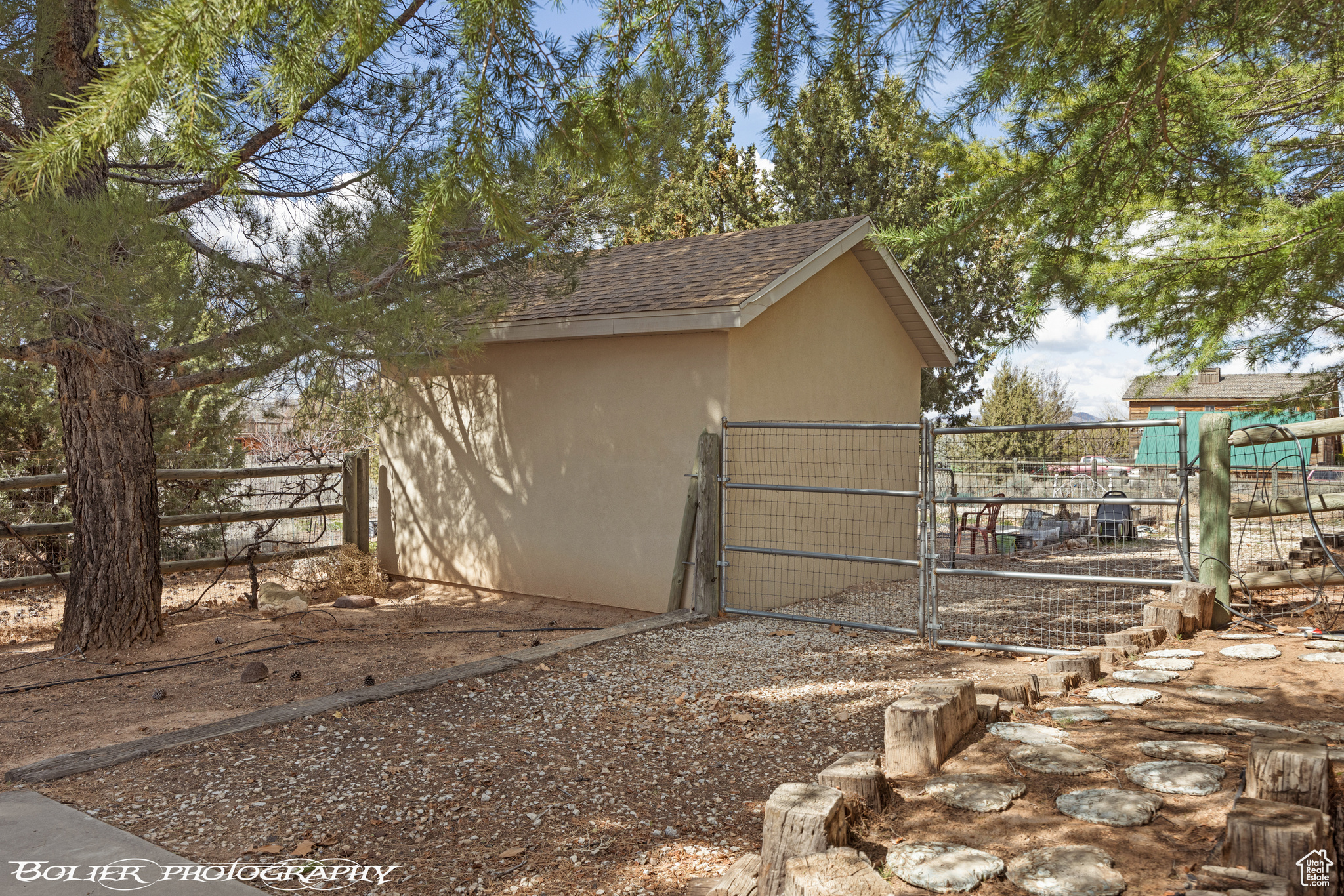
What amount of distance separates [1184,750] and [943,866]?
1333mm

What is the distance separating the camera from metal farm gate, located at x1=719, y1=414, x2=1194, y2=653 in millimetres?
6434

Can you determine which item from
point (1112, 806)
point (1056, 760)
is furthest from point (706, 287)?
point (1112, 806)

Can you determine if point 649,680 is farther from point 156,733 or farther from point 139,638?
point 139,638

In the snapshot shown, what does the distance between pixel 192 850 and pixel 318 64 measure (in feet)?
9.25

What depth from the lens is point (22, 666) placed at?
639 cm

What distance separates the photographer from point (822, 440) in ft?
30.3

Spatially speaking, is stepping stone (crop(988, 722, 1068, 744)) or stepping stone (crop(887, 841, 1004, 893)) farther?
stepping stone (crop(988, 722, 1068, 744))

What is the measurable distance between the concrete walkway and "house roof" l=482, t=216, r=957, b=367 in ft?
18.0

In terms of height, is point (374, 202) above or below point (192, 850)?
above

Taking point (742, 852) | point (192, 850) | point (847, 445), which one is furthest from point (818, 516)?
point (192, 850)

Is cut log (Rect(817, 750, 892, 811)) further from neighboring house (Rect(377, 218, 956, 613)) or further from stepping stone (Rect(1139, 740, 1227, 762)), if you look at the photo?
neighboring house (Rect(377, 218, 956, 613))

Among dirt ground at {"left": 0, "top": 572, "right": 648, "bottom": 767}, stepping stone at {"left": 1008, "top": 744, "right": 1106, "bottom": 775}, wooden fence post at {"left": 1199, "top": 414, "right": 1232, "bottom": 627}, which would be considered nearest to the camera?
stepping stone at {"left": 1008, "top": 744, "right": 1106, "bottom": 775}

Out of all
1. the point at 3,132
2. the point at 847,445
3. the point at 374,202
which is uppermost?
the point at 3,132

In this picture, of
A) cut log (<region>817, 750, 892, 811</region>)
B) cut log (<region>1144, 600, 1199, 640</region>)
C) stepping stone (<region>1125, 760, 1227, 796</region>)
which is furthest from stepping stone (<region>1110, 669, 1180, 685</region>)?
cut log (<region>817, 750, 892, 811</region>)
